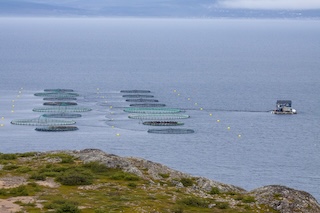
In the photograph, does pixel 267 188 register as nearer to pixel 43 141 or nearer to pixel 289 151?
pixel 289 151

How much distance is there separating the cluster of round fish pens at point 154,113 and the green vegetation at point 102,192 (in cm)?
7671

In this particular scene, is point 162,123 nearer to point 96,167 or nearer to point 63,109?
point 63,109

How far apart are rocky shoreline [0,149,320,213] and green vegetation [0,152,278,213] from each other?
135 mm

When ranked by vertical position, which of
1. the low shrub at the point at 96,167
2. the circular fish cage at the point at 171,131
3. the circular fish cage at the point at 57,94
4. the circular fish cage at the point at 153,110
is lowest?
the circular fish cage at the point at 171,131

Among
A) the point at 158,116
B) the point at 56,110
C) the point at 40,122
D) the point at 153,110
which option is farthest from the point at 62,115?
the point at 153,110

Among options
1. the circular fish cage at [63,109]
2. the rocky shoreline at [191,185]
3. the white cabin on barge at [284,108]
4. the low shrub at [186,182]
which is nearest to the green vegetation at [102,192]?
the low shrub at [186,182]

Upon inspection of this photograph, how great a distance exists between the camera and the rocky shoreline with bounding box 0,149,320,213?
4269 cm

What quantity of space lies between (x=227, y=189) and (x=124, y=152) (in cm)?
6047

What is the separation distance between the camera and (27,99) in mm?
155250

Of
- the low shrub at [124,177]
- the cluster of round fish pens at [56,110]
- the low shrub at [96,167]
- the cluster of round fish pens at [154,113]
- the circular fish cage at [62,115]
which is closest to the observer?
the low shrub at [124,177]

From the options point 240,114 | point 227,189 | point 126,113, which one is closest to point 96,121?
point 126,113

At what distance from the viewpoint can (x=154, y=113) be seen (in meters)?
141

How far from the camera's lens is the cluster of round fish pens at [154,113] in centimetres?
12781

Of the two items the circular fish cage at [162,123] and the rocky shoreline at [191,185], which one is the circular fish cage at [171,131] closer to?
the circular fish cage at [162,123]
